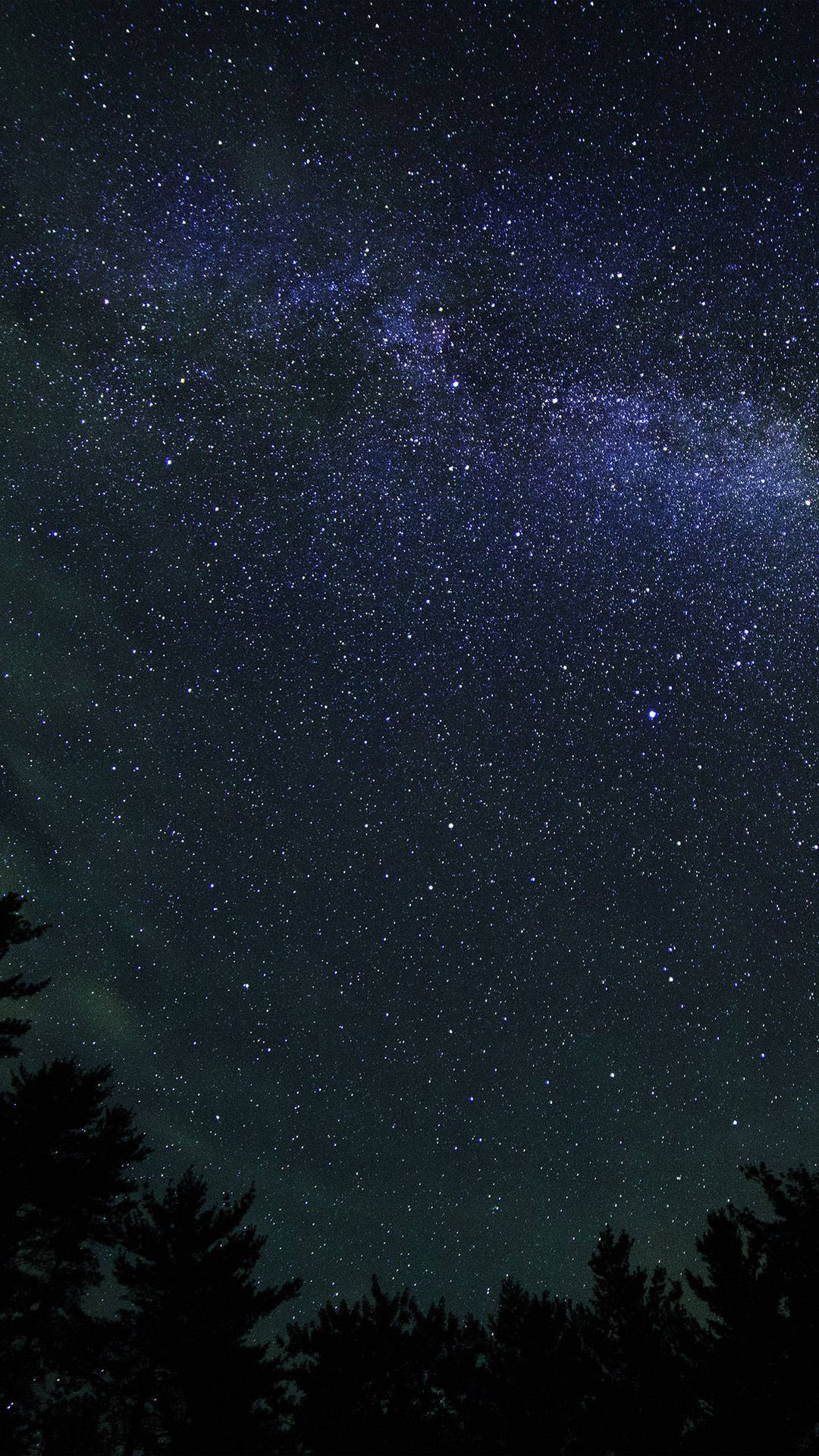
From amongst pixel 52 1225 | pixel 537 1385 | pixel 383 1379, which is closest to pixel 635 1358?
pixel 537 1385

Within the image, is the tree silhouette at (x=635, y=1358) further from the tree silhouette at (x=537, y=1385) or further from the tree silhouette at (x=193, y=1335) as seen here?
the tree silhouette at (x=193, y=1335)

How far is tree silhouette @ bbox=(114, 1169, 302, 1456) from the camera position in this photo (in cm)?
1319

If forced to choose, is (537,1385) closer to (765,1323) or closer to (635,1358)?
(635,1358)

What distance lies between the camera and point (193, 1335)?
1434cm

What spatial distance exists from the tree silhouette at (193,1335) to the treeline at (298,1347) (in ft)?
0.11

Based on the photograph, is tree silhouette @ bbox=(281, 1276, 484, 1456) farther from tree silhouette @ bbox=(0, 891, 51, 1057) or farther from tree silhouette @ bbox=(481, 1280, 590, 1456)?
tree silhouette @ bbox=(0, 891, 51, 1057)

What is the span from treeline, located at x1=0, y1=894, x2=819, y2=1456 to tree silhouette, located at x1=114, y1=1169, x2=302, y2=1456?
0.11ft

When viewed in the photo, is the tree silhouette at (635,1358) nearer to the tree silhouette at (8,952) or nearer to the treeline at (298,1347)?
the treeline at (298,1347)

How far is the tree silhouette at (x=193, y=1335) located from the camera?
13188 millimetres

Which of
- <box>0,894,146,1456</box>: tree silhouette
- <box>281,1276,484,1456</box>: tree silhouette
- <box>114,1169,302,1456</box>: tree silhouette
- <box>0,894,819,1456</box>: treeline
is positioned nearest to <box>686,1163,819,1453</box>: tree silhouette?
<box>0,894,819,1456</box>: treeline

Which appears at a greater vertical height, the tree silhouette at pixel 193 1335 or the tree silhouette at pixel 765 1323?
the tree silhouette at pixel 765 1323

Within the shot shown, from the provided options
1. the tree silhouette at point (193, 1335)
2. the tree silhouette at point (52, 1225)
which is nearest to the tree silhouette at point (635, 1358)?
the tree silhouette at point (193, 1335)

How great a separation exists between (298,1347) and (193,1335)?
2464 mm

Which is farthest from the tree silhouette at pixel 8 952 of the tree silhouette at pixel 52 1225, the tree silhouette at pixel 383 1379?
the tree silhouette at pixel 383 1379
